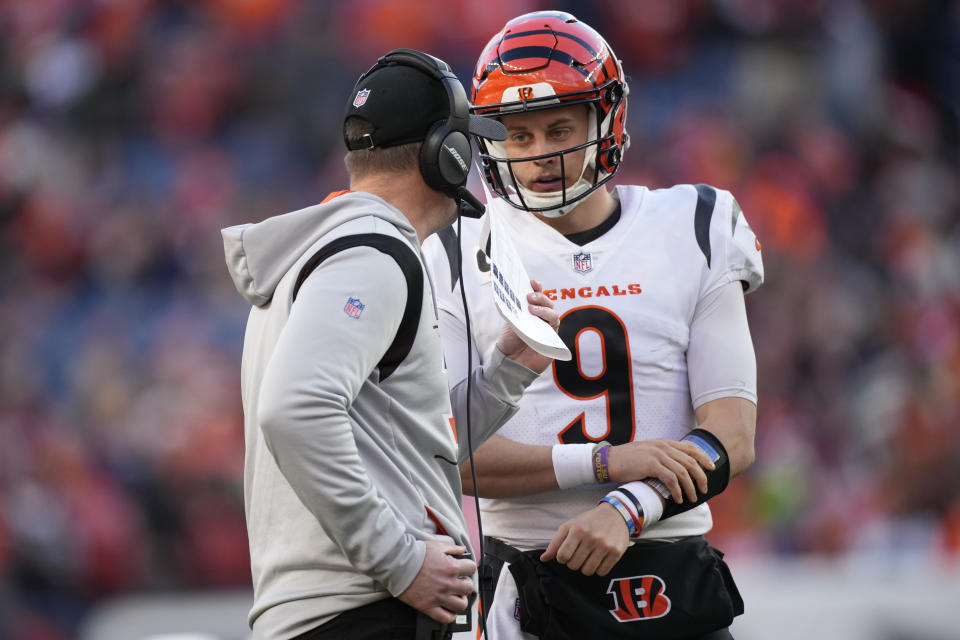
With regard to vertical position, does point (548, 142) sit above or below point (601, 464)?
above

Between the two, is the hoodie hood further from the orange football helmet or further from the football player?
the orange football helmet

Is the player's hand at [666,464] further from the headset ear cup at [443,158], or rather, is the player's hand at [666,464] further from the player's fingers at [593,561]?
the headset ear cup at [443,158]

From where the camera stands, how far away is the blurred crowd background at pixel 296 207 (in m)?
6.59

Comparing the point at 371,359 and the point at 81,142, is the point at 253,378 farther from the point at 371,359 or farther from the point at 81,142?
the point at 81,142

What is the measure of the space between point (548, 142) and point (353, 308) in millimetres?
957

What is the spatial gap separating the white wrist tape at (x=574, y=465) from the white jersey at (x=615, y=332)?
0.10 meters

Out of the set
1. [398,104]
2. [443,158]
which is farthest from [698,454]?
[398,104]

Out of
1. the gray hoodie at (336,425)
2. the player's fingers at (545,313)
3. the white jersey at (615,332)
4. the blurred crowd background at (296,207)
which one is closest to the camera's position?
the gray hoodie at (336,425)

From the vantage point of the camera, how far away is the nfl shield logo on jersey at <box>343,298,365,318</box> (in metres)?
1.90

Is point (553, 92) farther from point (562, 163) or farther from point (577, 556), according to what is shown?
point (577, 556)

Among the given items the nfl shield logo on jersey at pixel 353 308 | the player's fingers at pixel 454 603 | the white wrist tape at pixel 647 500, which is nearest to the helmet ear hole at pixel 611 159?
the white wrist tape at pixel 647 500

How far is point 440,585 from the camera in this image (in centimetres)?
199

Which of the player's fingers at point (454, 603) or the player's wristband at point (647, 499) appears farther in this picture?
the player's wristband at point (647, 499)

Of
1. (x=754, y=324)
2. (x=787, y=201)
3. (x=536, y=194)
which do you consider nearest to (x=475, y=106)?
(x=536, y=194)
